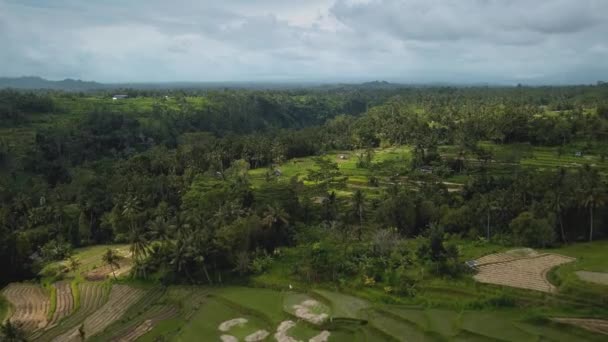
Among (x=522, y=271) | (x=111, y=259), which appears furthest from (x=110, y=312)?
(x=522, y=271)

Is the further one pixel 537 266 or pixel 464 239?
pixel 464 239

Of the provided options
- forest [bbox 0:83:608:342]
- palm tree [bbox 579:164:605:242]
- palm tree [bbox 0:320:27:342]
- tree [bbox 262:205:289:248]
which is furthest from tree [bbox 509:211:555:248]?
palm tree [bbox 0:320:27:342]

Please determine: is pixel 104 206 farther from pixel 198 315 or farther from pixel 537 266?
pixel 537 266

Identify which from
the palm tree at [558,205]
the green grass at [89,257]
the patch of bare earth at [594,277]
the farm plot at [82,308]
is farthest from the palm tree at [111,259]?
the palm tree at [558,205]

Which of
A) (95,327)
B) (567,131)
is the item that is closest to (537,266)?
(95,327)

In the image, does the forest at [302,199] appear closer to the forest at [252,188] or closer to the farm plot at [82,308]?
the forest at [252,188]

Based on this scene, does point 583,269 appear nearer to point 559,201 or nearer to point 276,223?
point 559,201
